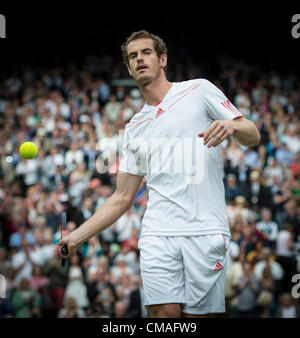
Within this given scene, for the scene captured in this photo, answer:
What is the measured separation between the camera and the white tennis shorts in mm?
3604

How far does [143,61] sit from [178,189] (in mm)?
1020

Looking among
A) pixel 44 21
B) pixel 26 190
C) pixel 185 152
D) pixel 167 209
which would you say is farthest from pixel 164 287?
pixel 44 21

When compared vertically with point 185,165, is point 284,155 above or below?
above

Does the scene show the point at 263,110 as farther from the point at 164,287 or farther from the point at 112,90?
the point at 164,287

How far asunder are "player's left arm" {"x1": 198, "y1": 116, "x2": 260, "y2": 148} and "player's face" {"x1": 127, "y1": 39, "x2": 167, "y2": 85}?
793 millimetres

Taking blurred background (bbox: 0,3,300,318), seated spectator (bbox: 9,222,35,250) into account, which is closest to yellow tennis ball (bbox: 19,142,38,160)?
blurred background (bbox: 0,3,300,318)

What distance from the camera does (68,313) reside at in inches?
359

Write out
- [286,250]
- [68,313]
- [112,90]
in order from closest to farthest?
[68,313], [286,250], [112,90]

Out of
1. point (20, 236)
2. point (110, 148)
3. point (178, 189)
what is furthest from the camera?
point (110, 148)

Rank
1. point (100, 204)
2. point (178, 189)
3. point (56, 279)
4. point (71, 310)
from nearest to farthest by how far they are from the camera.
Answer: point (178, 189) < point (71, 310) < point (56, 279) < point (100, 204)

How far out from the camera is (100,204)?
35.7ft

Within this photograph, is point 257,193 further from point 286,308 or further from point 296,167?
point 286,308

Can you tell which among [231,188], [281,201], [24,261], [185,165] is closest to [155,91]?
[185,165]

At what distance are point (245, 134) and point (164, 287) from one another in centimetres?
114
